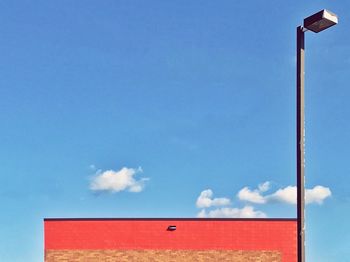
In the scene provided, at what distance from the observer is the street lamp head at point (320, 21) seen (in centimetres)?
1245

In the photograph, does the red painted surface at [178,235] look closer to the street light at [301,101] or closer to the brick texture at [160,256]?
the brick texture at [160,256]

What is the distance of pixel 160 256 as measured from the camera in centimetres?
2900

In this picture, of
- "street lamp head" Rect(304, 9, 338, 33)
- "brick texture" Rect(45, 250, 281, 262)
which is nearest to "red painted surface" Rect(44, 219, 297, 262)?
"brick texture" Rect(45, 250, 281, 262)

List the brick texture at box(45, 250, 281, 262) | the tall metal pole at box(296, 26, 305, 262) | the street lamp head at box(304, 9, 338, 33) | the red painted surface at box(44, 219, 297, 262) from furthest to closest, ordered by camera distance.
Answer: the red painted surface at box(44, 219, 297, 262), the brick texture at box(45, 250, 281, 262), the street lamp head at box(304, 9, 338, 33), the tall metal pole at box(296, 26, 305, 262)

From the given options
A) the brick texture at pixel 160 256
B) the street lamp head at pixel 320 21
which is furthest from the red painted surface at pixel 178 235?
the street lamp head at pixel 320 21

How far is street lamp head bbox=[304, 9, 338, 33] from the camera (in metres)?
12.4

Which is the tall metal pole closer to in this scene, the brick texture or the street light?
the street light

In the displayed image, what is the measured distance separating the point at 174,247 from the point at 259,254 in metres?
4.15

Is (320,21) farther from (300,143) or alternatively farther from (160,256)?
(160,256)

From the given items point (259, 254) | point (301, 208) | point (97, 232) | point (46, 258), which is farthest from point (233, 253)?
point (301, 208)

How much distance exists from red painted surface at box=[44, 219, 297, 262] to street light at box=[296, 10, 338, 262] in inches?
661

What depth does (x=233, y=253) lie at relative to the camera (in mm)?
28672

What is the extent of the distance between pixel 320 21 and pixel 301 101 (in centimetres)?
174

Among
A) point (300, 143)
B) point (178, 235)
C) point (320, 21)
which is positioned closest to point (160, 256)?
point (178, 235)
